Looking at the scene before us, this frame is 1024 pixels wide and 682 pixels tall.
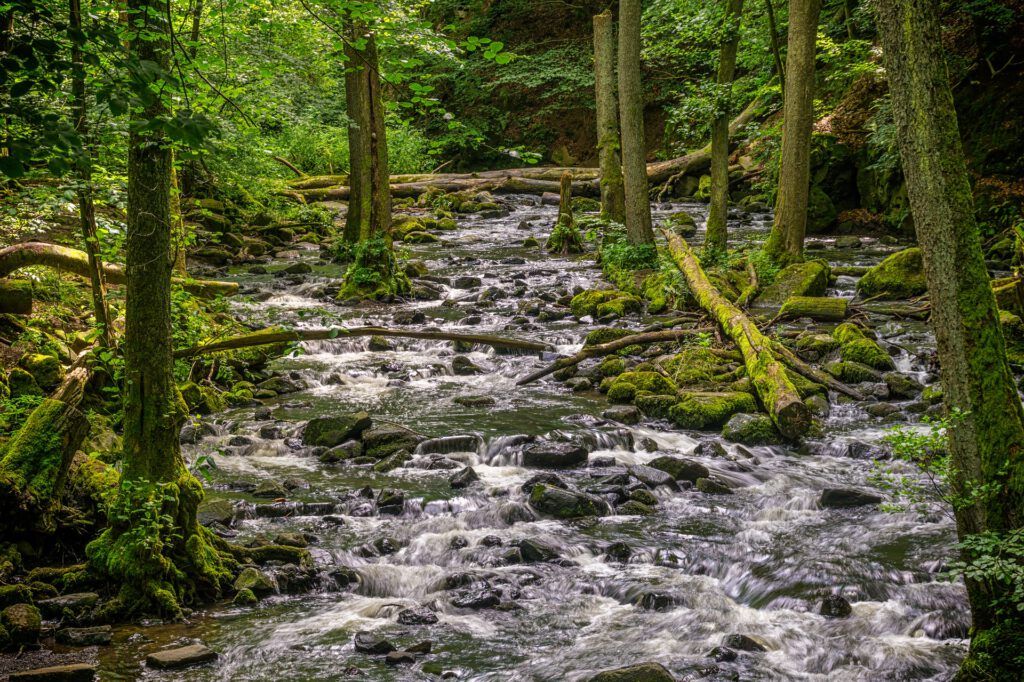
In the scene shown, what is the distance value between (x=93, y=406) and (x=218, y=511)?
1452mm

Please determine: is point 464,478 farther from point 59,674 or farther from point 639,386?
point 59,674

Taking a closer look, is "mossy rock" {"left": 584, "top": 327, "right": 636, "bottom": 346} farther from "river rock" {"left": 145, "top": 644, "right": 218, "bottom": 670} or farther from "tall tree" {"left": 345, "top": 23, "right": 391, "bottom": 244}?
"river rock" {"left": 145, "top": 644, "right": 218, "bottom": 670}

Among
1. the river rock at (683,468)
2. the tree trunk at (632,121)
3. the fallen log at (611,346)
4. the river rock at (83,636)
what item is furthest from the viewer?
the tree trunk at (632,121)

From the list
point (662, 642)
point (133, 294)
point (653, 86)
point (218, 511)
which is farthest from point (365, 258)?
point (653, 86)

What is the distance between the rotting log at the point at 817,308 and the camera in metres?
13.0

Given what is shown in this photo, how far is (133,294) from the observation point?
508 centimetres

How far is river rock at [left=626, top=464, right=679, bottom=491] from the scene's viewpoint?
315 inches

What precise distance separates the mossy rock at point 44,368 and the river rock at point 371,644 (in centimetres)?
486

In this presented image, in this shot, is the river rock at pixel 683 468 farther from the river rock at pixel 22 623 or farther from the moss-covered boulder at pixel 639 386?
the river rock at pixel 22 623

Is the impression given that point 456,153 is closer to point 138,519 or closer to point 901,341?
point 901,341

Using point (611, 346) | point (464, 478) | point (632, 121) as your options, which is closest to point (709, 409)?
point (611, 346)

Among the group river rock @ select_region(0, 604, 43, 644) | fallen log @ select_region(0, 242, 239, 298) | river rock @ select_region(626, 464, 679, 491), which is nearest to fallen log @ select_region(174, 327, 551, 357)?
river rock @ select_region(0, 604, 43, 644)

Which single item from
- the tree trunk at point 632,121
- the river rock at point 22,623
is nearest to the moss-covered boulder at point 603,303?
the tree trunk at point 632,121

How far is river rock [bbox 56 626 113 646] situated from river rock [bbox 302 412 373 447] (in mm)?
4274
